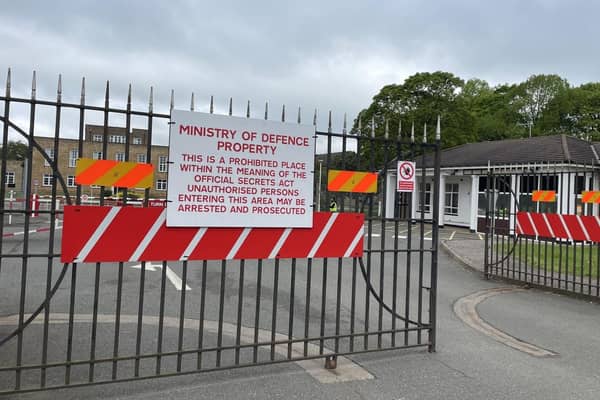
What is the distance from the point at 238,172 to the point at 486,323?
469cm

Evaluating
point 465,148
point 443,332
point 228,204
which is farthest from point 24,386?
point 465,148

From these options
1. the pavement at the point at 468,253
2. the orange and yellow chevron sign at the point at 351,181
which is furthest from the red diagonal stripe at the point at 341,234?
the pavement at the point at 468,253

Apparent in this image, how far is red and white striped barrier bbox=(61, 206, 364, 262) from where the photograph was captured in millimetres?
3777

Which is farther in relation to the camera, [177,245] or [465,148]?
[465,148]

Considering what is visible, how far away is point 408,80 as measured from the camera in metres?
40.6

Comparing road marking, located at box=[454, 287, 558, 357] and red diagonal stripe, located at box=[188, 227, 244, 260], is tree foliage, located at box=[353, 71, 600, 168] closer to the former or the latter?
road marking, located at box=[454, 287, 558, 357]

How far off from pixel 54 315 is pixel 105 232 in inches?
132

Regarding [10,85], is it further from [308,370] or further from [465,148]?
[465,148]

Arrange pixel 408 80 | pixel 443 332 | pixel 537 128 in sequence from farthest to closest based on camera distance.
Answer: pixel 537 128 → pixel 408 80 → pixel 443 332

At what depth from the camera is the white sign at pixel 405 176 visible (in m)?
A: 5.04

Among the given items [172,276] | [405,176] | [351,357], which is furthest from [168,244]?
[172,276]

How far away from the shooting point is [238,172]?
4.28m

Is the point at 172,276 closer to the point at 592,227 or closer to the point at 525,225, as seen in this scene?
the point at 525,225

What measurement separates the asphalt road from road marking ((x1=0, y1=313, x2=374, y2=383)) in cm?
10
